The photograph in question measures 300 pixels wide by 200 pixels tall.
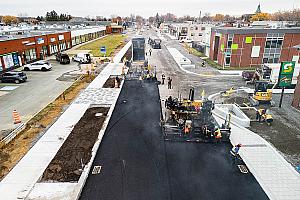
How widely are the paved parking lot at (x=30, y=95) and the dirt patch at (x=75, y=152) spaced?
530 centimetres

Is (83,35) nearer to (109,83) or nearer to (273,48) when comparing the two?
(109,83)

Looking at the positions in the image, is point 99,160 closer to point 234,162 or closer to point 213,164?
point 213,164

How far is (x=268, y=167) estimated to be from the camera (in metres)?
12.9

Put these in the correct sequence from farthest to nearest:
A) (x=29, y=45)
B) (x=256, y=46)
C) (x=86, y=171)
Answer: (x=29, y=45) < (x=256, y=46) < (x=86, y=171)

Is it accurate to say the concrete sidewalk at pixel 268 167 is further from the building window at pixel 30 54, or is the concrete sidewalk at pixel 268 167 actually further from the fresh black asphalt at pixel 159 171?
the building window at pixel 30 54

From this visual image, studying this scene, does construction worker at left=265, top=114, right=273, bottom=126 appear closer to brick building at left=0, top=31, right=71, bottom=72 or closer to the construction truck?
the construction truck

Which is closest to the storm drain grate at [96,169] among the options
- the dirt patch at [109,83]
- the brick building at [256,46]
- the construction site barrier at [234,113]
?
the construction site barrier at [234,113]

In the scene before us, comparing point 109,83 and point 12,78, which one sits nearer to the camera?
point 12,78

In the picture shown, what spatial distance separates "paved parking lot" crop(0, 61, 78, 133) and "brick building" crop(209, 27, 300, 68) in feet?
85.9

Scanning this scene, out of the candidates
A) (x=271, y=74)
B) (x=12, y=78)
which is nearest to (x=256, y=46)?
(x=271, y=74)

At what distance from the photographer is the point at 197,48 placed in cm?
6103

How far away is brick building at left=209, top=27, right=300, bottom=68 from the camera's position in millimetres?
37031

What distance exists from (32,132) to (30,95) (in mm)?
9333

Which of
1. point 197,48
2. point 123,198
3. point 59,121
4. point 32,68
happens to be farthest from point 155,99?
point 197,48
